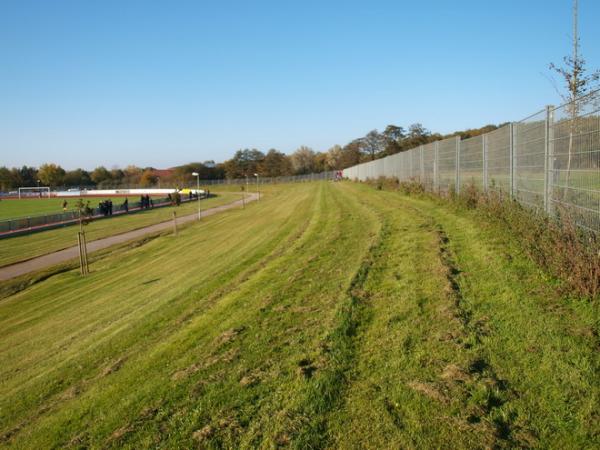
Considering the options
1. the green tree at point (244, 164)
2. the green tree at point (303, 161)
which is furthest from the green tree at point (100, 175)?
the green tree at point (303, 161)

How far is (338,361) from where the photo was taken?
4754 mm

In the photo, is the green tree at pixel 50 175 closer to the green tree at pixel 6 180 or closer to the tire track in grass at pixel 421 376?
the green tree at pixel 6 180

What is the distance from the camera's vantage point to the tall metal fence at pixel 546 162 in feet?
19.5

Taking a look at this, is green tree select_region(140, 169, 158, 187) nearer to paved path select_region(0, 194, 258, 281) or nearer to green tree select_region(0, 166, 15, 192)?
green tree select_region(0, 166, 15, 192)

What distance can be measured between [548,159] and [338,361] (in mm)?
5371

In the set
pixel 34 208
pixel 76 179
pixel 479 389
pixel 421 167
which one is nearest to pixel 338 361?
pixel 479 389

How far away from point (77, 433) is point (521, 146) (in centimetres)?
902

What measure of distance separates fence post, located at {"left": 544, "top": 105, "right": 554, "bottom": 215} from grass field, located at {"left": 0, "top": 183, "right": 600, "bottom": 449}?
906 mm

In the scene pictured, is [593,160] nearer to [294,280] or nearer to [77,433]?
[294,280]

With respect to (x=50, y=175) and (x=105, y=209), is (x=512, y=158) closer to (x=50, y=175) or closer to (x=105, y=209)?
(x=105, y=209)

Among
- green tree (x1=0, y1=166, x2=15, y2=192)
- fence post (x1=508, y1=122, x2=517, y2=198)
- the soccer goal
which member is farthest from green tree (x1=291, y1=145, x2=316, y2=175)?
fence post (x1=508, y1=122, x2=517, y2=198)

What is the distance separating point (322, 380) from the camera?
172 inches

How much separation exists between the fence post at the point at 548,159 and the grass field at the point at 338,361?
0.91 metres

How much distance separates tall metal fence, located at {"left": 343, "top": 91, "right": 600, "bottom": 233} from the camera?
234 inches
